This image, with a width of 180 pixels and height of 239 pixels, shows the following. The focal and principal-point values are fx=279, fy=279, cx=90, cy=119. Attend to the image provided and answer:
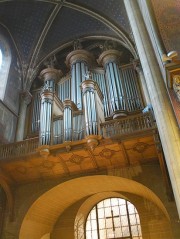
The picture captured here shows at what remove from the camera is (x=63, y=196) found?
10.9 m

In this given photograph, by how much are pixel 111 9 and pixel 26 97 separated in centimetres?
577

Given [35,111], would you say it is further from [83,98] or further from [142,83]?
[142,83]

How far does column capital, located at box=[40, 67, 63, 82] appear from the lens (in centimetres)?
1345

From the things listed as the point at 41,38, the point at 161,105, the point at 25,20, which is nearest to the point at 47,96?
the point at 41,38

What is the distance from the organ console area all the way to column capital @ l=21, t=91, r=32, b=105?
23cm

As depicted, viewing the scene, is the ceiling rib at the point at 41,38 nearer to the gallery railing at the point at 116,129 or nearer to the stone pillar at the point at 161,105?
the gallery railing at the point at 116,129

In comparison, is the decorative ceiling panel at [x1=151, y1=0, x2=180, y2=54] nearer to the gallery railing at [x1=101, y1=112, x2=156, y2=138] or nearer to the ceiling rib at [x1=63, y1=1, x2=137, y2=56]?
the gallery railing at [x1=101, y1=112, x2=156, y2=138]

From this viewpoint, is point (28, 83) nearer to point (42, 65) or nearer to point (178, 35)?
point (42, 65)

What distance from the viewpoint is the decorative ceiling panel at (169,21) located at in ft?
19.3

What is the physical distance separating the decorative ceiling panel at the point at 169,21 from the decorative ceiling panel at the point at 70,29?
749 cm

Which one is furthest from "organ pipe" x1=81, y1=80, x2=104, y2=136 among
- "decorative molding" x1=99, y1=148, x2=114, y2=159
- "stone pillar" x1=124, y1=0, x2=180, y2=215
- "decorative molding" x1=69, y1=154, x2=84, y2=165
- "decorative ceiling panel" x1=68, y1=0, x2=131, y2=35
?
"decorative ceiling panel" x1=68, y1=0, x2=131, y2=35

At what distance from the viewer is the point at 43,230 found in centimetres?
1094

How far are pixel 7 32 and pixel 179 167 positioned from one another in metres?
11.5

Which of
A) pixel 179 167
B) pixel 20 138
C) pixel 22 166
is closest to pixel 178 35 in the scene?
pixel 179 167
